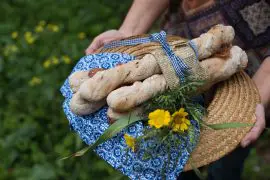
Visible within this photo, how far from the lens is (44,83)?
2512 millimetres

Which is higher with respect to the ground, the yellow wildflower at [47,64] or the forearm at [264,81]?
the forearm at [264,81]

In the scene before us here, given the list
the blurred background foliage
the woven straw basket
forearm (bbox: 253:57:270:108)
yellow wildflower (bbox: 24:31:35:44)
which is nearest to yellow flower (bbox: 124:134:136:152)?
the woven straw basket

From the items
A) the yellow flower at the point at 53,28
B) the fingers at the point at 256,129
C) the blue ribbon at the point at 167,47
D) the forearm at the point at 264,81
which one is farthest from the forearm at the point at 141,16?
the yellow flower at the point at 53,28

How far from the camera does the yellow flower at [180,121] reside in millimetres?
1050

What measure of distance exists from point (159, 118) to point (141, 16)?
2.11ft

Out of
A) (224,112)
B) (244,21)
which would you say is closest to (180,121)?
(224,112)

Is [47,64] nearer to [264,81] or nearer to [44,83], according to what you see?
[44,83]

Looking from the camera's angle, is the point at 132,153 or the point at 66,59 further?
the point at 66,59

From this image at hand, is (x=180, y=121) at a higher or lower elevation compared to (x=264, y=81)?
higher

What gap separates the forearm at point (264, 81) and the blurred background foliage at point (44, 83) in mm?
846

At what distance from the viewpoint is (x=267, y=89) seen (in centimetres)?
137

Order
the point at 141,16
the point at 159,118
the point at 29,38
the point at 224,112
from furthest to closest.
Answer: the point at 29,38 < the point at 141,16 < the point at 224,112 < the point at 159,118

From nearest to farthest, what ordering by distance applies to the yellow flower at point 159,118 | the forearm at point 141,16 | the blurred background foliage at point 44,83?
1. the yellow flower at point 159,118
2. the forearm at point 141,16
3. the blurred background foliage at point 44,83

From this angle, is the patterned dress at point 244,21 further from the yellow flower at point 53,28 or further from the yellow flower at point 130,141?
the yellow flower at point 53,28
